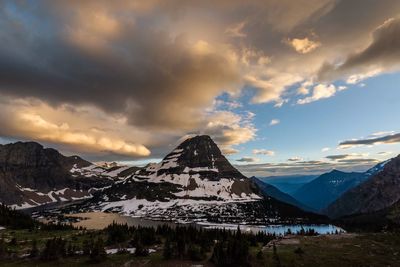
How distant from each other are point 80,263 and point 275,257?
44.7 meters

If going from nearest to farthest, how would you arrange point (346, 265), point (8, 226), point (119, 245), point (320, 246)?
1. point (346, 265)
2. point (320, 246)
3. point (119, 245)
4. point (8, 226)

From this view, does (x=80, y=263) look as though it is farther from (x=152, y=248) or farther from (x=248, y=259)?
(x=248, y=259)

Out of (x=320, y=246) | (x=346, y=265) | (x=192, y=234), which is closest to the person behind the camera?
(x=346, y=265)

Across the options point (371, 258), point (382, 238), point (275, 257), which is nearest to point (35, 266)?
point (275, 257)

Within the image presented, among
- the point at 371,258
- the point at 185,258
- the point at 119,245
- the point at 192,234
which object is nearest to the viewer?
the point at 371,258

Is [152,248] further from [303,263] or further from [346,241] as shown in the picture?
[346,241]

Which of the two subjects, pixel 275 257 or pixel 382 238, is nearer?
pixel 275 257

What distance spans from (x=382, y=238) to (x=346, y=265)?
34886 mm

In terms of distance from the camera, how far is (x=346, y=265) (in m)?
71.4

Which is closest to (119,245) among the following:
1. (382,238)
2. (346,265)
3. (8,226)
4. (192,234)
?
(192,234)

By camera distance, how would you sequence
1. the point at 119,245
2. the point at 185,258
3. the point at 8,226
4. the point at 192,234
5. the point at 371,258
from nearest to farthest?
the point at 371,258
the point at 185,258
the point at 119,245
the point at 192,234
the point at 8,226

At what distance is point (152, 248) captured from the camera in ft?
320

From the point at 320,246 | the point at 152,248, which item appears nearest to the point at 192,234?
the point at 152,248

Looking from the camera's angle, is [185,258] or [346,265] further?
[185,258]
